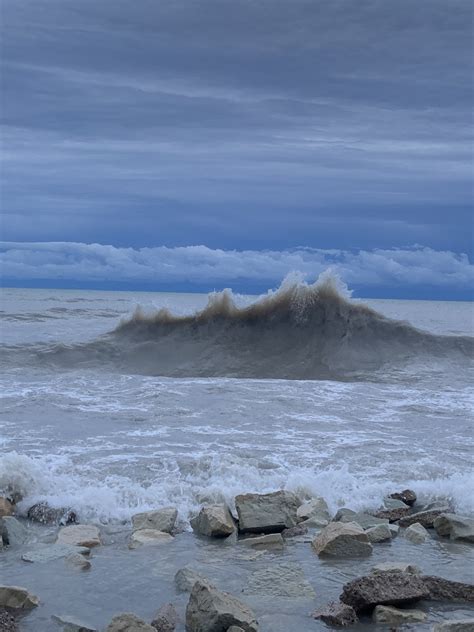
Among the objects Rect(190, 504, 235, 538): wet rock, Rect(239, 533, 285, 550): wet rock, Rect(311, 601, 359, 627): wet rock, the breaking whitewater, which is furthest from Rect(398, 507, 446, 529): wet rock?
Rect(311, 601, 359, 627): wet rock

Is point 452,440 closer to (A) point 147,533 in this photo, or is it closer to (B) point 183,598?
(A) point 147,533

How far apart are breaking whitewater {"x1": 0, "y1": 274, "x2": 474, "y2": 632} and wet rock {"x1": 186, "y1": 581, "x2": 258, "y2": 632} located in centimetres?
33

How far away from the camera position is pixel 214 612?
15.5ft

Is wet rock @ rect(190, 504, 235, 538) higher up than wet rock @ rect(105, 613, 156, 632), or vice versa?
wet rock @ rect(105, 613, 156, 632)

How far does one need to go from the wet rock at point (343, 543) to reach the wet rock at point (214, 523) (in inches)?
34.0

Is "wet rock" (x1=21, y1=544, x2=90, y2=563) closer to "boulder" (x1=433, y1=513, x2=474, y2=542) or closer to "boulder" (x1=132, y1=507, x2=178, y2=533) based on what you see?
"boulder" (x1=132, y1=507, x2=178, y2=533)

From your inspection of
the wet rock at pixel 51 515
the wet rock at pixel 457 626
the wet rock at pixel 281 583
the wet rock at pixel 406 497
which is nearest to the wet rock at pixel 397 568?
the wet rock at pixel 281 583

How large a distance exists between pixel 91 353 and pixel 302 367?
20.0 feet

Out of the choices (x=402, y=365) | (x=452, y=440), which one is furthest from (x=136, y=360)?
(x=452, y=440)

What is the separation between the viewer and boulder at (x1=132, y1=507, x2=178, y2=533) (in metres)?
7.20

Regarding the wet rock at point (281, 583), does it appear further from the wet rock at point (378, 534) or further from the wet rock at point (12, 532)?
the wet rock at point (12, 532)

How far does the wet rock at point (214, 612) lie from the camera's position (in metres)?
4.71

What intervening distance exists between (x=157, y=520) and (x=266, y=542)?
1.11 meters

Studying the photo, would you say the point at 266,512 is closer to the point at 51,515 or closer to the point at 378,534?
the point at 378,534
